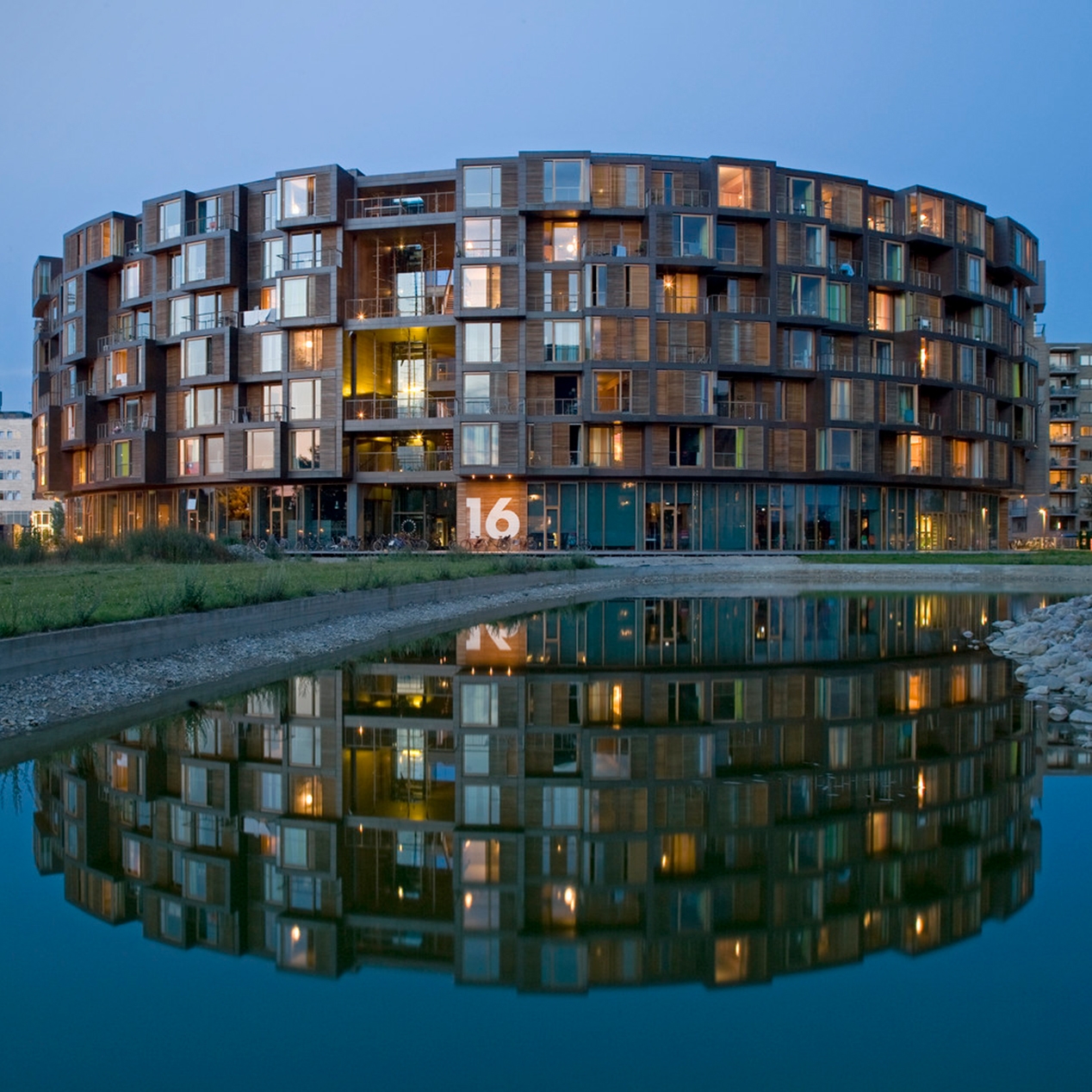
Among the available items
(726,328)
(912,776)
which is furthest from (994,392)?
(912,776)

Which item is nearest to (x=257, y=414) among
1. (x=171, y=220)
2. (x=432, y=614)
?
(x=171, y=220)

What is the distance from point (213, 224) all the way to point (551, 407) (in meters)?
21.0

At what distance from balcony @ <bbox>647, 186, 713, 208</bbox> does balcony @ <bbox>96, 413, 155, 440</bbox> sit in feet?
95.6

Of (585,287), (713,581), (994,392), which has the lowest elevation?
(713,581)

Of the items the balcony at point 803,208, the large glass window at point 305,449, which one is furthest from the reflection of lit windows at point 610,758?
the balcony at point 803,208

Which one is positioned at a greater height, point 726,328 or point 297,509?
point 726,328

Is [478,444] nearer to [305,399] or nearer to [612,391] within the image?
[612,391]

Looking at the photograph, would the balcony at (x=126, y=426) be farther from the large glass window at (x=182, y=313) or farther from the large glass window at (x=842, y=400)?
the large glass window at (x=842, y=400)

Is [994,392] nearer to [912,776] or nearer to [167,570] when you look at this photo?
[167,570]

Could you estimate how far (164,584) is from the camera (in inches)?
755

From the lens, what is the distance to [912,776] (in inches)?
323

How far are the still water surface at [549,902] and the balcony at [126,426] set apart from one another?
48.2m

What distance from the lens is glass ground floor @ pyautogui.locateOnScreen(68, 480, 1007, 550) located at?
50.2m

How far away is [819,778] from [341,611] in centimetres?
1329
